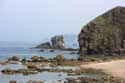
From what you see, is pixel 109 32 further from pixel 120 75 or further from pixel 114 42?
pixel 120 75

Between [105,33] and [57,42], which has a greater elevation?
[57,42]

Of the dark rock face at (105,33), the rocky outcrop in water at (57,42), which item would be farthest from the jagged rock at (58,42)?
the dark rock face at (105,33)

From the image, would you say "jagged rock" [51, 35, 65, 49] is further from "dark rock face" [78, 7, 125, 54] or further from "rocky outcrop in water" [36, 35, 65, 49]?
"dark rock face" [78, 7, 125, 54]

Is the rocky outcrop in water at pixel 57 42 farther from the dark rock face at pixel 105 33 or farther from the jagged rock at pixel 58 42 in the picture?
the dark rock face at pixel 105 33

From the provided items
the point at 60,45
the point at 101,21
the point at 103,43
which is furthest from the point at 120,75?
the point at 60,45

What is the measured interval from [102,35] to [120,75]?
233 feet

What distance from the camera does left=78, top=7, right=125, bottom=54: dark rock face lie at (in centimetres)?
12688

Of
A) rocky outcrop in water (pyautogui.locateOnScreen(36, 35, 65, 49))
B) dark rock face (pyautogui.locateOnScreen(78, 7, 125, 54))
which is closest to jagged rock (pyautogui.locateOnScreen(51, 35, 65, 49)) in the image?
rocky outcrop in water (pyautogui.locateOnScreen(36, 35, 65, 49))

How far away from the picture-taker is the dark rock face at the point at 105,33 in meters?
127

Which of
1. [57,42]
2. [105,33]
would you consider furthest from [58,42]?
[105,33]

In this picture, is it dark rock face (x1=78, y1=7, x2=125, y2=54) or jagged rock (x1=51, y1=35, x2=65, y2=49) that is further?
jagged rock (x1=51, y1=35, x2=65, y2=49)

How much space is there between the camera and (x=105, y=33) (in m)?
131

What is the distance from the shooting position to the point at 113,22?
447 ft

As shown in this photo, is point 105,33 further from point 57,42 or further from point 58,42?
point 57,42
